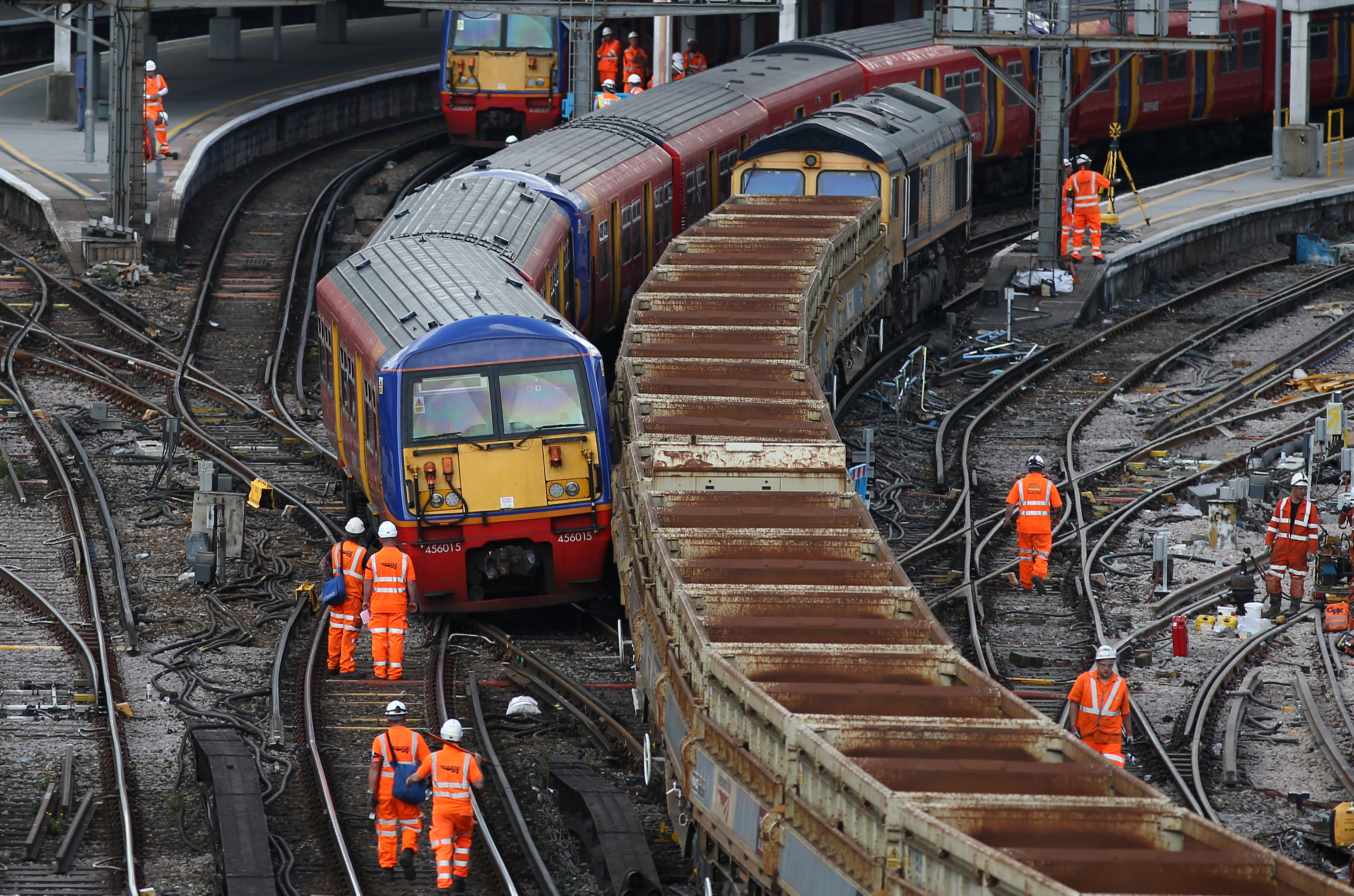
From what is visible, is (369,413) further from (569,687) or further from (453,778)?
(453,778)

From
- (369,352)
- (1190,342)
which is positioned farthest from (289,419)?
(1190,342)

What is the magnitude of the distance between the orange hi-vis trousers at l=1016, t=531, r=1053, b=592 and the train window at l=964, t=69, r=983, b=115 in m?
14.9

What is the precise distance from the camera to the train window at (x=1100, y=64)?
33.9 meters

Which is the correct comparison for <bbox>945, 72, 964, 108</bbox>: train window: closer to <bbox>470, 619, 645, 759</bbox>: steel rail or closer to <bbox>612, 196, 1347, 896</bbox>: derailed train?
<bbox>612, 196, 1347, 896</bbox>: derailed train

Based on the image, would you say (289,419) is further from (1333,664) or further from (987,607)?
(1333,664)

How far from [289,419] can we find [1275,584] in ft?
34.8

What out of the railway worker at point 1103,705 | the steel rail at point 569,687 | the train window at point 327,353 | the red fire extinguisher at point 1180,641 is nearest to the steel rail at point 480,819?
the steel rail at point 569,687

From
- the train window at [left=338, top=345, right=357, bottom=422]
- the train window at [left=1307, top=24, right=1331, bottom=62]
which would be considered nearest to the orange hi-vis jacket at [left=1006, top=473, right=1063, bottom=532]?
the train window at [left=338, top=345, right=357, bottom=422]

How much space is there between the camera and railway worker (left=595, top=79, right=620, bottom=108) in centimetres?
3222

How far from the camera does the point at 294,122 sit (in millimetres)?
36594

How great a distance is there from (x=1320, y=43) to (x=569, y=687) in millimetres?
28127

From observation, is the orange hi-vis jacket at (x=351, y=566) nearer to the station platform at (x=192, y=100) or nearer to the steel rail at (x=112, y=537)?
the steel rail at (x=112, y=537)

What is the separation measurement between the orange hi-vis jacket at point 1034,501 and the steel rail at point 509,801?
16.7 feet

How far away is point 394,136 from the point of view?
3766 centimetres
